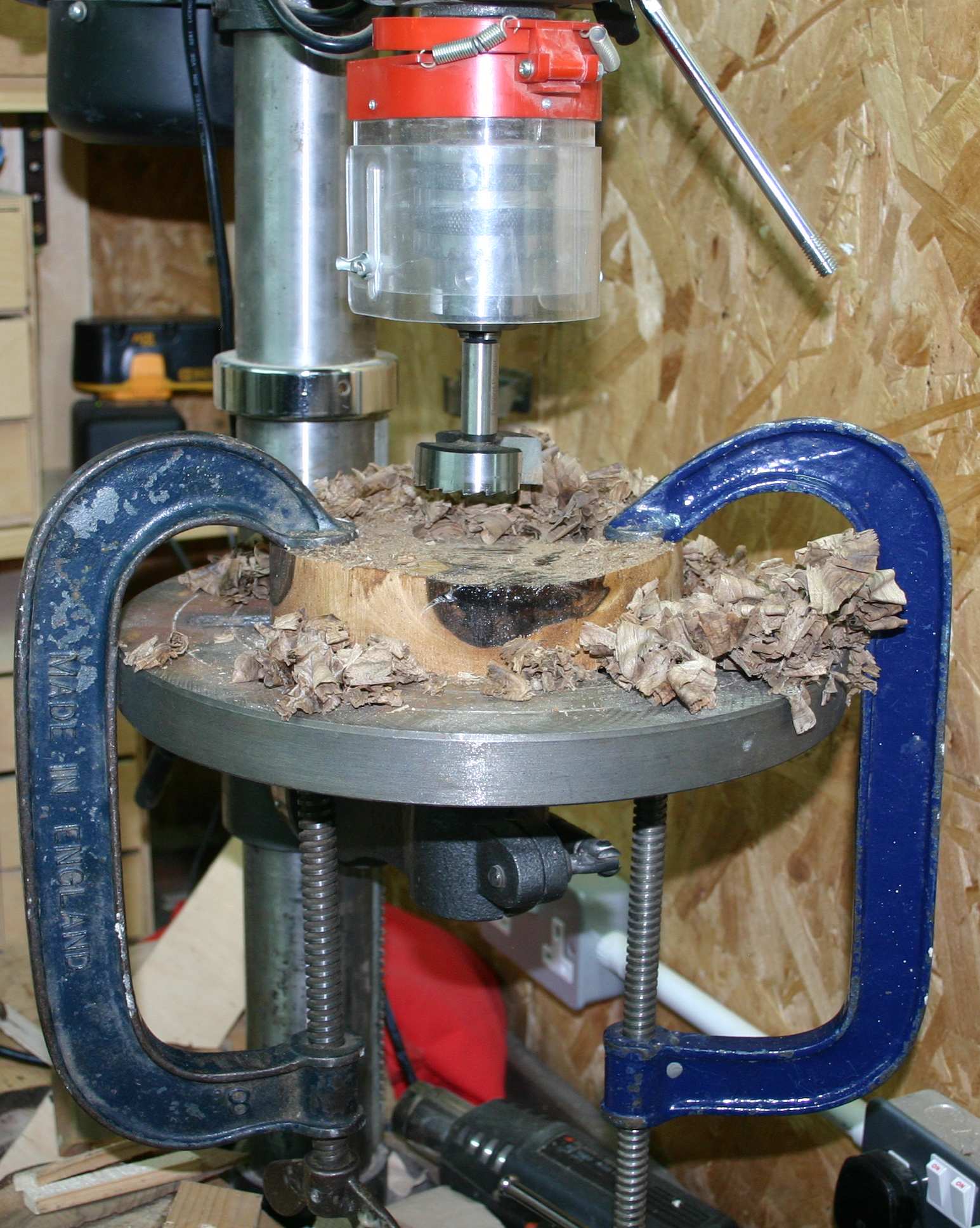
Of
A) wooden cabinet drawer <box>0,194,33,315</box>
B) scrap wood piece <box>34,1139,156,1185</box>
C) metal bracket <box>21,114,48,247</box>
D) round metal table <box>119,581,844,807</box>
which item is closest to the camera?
round metal table <box>119,581,844,807</box>

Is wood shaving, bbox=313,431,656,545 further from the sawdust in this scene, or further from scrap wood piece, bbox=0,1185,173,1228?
scrap wood piece, bbox=0,1185,173,1228

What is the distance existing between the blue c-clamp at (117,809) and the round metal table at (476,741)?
0.23ft

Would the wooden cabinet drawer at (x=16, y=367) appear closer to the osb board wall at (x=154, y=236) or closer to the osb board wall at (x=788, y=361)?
the osb board wall at (x=154, y=236)

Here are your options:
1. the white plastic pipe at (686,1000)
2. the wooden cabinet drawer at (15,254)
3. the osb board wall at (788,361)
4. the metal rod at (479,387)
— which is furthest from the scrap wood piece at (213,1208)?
the wooden cabinet drawer at (15,254)

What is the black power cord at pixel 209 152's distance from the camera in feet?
4.20

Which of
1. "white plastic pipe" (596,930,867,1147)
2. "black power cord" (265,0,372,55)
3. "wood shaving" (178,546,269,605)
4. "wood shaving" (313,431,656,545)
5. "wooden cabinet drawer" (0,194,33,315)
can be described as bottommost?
"white plastic pipe" (596,930,867,1147)

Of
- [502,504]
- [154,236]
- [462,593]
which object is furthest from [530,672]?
[154,236]

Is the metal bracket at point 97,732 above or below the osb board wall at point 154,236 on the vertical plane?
below

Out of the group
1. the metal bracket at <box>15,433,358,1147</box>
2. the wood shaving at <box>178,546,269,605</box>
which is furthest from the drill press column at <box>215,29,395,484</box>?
the metal bracket at <box>15,433,358,1147</box>

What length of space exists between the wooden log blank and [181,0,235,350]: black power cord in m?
0.45

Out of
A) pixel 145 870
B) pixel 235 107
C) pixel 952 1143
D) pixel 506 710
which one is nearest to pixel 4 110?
pixel 235 107

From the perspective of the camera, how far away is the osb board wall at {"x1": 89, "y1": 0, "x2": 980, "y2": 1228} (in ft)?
3.86

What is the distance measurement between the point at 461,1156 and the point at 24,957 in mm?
668

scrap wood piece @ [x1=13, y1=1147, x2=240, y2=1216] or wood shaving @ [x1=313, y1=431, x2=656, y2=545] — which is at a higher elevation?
wood shaving @ [x1=313, y1=431, x2=656, y2=545]
